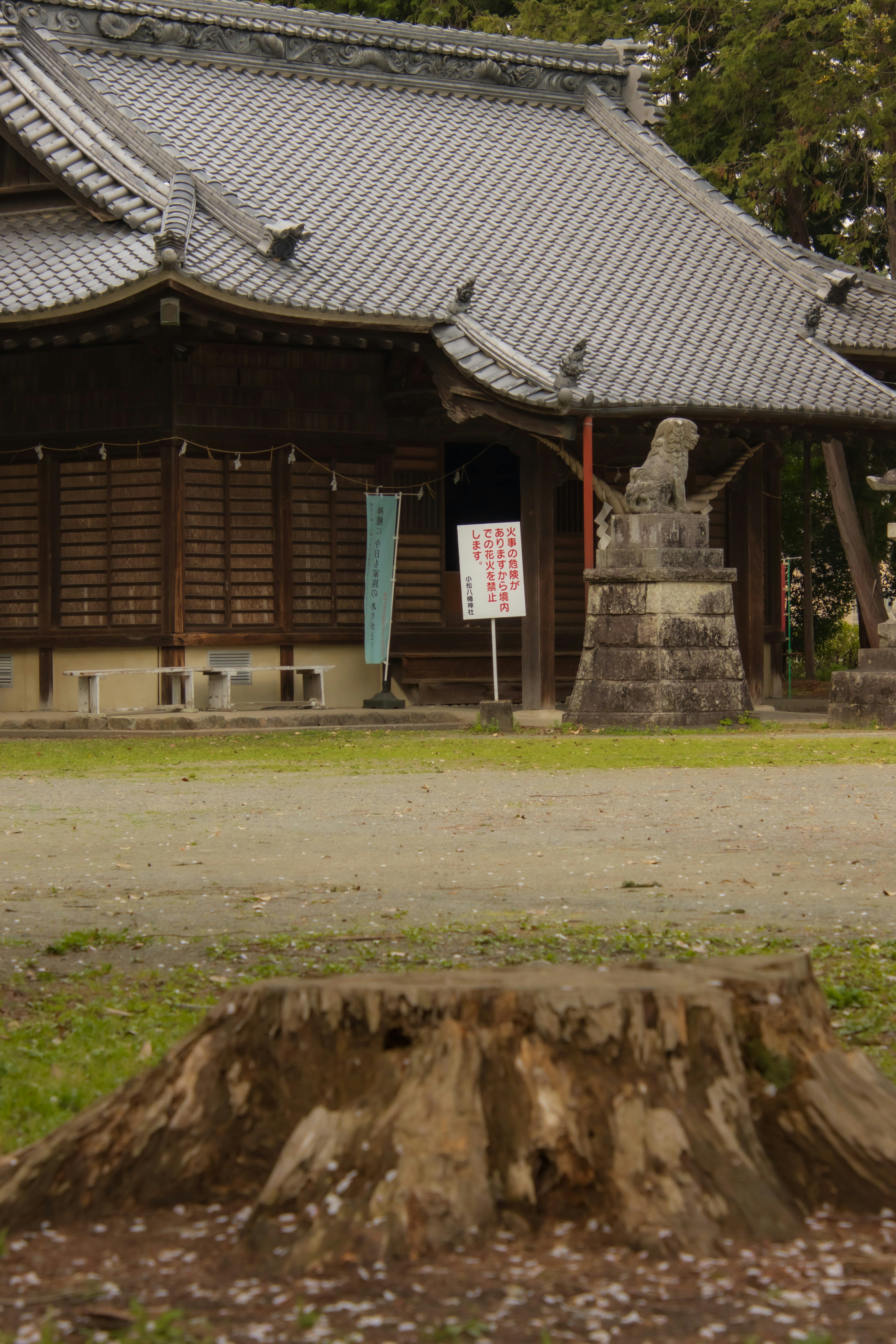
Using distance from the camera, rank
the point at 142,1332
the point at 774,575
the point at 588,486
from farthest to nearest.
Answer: the point at 774,575 → the point at 588,486 → the point at 142,1332

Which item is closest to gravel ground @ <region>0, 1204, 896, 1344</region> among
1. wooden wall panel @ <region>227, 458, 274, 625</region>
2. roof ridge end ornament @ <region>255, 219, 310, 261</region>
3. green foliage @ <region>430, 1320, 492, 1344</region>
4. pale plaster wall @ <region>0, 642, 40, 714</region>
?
green foliage @ <region>430, 1320, 492, 1344</region>

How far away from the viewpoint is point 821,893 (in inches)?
241

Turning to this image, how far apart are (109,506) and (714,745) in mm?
7904

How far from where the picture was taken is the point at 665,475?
50.9 ft

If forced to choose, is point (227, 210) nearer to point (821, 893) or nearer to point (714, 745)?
point (714, 745)

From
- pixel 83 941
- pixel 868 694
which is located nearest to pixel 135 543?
pixel 868 694

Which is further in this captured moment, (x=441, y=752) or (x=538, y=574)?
(x=538, y=574)

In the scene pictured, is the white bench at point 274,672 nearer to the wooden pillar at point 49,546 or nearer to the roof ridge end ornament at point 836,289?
the wooden pillar at point 49,546

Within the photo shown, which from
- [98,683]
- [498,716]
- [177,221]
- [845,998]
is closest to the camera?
[845,998]

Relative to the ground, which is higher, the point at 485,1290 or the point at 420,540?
the point at 420,540

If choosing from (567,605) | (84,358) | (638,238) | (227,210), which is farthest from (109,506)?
(638,238)

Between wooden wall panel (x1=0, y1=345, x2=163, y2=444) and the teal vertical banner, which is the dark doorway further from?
wooden wall panel (x1=0, y1=345, x2=163, y2=444)

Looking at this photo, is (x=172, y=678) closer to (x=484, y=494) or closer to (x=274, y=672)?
(x=274, y=672)

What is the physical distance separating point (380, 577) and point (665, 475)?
147 inches
